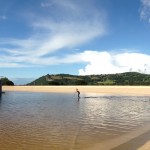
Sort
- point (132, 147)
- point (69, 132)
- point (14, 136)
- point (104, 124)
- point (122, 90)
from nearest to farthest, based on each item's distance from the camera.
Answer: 1. point (132, 147)
2. point (14, 136)
3. point (69, 132)
4. point (104, 124)
5. point (122, 90)

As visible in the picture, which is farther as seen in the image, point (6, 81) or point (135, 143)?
point (6, 81)

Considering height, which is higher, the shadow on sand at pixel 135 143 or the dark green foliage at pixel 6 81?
the dark green foliage at pixel 6 81

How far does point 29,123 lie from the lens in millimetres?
24219

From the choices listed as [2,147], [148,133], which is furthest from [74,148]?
[148,133]

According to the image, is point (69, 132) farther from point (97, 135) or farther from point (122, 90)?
point (122, 90)

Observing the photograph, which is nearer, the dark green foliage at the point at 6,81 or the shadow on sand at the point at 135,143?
the shadow on sand at the point at 135,143

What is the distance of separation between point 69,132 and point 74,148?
4.50 meters

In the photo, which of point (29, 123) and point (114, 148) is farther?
point (29, 123)

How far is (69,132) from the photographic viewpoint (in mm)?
20203

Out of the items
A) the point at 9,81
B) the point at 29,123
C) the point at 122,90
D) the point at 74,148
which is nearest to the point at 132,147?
the point at 74,148

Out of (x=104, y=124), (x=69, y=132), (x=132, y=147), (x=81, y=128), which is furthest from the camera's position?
(x=104, y=124)

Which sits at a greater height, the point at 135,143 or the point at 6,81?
the point at 6,81

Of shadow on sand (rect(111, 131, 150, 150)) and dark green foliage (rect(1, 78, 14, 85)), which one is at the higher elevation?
dark green foliage (rect(1, 78, 14, 85))

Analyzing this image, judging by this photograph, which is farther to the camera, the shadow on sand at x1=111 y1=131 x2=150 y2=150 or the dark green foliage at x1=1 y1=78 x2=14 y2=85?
the dark green foliage at x1=1 y1=78 x2=14 y2=85
